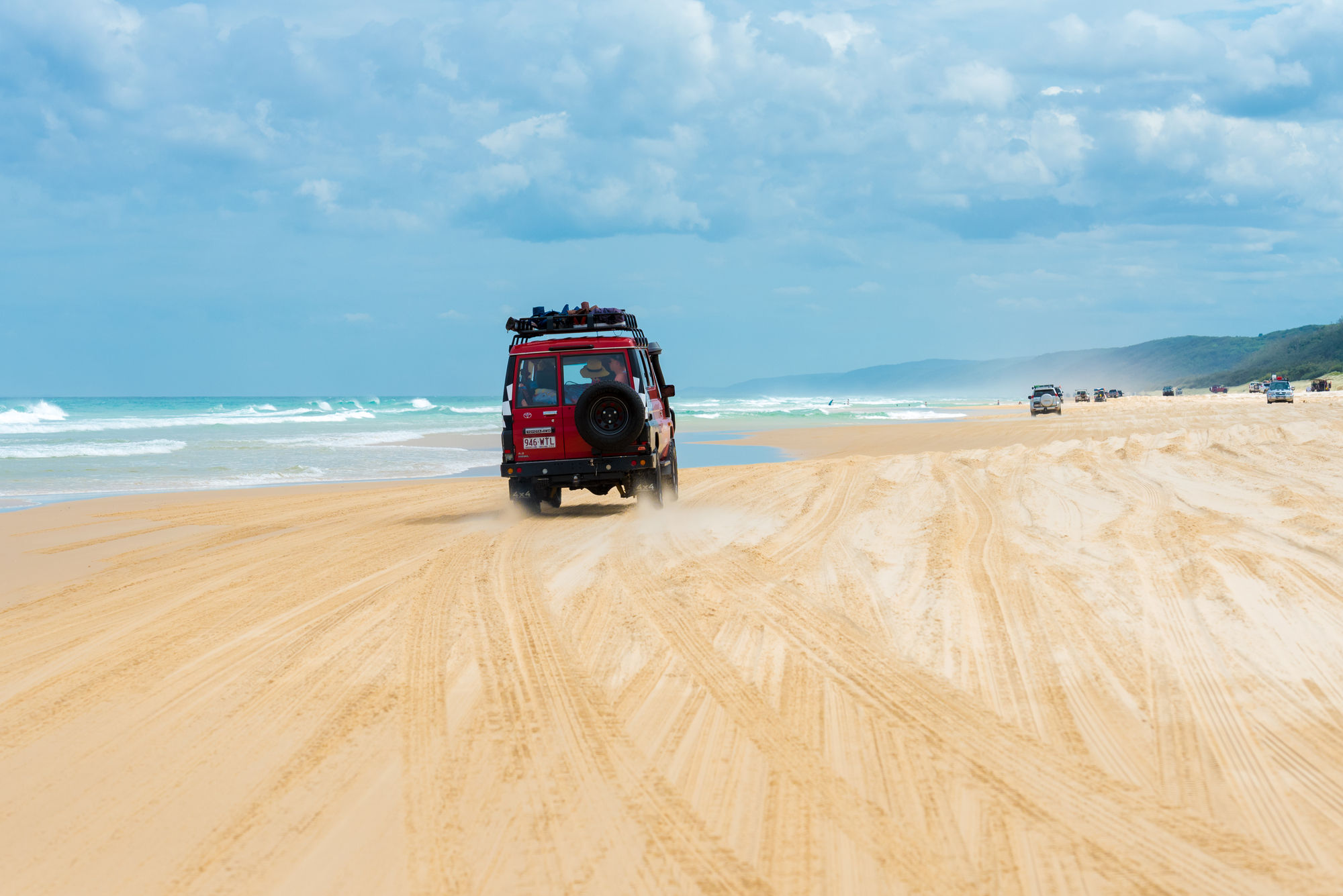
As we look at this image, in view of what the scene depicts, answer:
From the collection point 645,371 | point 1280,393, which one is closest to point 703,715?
point 645,371

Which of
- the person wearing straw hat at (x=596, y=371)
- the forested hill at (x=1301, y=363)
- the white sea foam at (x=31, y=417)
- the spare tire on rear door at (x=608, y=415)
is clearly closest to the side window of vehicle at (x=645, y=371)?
the person wearing straw hat at (x=596, y=371)

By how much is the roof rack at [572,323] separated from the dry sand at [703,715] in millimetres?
4430

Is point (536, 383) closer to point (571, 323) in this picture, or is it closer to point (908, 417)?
point (571, 323)

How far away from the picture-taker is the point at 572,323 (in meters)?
13.8

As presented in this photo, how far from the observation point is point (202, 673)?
18.4ft

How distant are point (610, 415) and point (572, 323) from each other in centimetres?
177

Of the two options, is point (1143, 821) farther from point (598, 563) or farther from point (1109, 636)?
point (598, 563)

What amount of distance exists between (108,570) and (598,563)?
4.84 metres

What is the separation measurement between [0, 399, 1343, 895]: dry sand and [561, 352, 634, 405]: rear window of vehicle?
3.54m

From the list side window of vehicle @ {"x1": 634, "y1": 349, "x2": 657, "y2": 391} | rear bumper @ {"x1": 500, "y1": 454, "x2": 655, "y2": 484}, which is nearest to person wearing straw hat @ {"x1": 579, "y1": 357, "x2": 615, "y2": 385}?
side window of vehicle @ {"x1": 634, "y1": 349, "x2": 657, "y2": 391}

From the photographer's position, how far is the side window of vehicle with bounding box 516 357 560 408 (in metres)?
13.0

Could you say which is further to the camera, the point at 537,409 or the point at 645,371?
the point at 645,371

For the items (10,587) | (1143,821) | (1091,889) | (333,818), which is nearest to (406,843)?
(333,818)

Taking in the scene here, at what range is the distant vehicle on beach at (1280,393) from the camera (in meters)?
63.0
